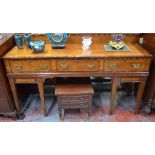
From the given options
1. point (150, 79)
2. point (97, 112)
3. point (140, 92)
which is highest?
point (150, 79)

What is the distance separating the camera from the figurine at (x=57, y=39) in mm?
1583

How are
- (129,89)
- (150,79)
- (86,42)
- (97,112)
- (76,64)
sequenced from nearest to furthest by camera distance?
(76,64) < (86,42) < (150,79) < (97,112) < (129,89)

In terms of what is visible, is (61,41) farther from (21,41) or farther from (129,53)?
(129,53)

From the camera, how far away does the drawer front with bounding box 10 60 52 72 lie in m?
1.48

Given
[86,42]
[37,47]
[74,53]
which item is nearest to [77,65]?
[74,53]

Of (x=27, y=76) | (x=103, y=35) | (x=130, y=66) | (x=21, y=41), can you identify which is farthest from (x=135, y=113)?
(x=21, y=41)

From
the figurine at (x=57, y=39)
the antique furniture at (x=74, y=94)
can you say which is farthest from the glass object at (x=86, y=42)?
the antique furniture at (x=74, y=94)

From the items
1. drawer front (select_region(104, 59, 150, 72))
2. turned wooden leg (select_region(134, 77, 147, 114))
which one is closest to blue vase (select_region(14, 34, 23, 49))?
drawer front (select_region(104, 59, 150, 72))

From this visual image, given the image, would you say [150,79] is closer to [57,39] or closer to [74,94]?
[74,94]

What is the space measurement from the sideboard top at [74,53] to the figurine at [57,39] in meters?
0.05

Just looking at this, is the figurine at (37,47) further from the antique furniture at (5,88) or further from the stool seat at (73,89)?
the stool seat at (73,89)

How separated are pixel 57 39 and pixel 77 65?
34 cm

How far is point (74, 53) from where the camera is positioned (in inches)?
59.4

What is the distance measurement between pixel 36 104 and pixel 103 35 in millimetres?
1157
